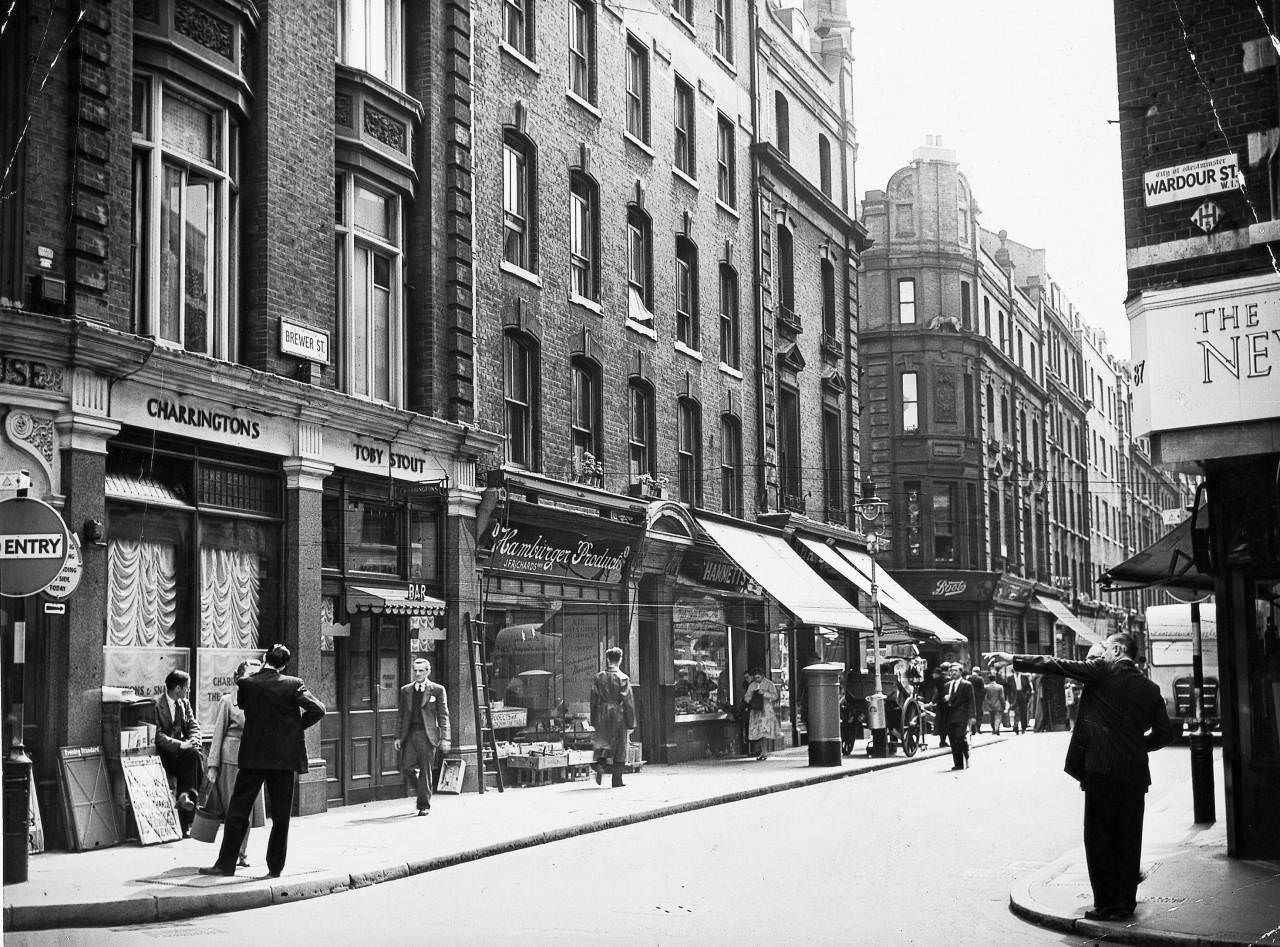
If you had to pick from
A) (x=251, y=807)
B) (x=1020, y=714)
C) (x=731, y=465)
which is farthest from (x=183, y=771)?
(x=1020, y=714)

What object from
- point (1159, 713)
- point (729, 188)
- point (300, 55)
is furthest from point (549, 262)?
point (1159, 713)

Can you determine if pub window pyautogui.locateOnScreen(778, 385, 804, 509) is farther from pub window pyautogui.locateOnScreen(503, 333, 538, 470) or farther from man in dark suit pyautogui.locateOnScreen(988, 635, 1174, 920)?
man in dark suit pyautogui.locateOnScreen(988, 635, 1174, 920)

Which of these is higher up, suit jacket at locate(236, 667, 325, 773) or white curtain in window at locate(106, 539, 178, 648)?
white curtain in window at locate(106, 539, 178, 648)

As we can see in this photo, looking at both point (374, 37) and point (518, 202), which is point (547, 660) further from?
point (374, 37)

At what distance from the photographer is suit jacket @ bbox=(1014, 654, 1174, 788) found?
33.4 ft

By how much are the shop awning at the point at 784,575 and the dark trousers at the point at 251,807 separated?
1673 centimetres

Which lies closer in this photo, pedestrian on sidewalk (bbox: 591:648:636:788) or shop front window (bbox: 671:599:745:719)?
pedestrian on sidewalk (bbox: 591:648:636:788)

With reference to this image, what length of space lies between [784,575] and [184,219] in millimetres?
Result: 16352

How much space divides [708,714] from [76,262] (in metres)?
17.2

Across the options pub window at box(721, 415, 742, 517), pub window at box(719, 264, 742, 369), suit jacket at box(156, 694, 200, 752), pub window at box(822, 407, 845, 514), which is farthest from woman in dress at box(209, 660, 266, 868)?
pub window at box(822, 407, 845, 514)

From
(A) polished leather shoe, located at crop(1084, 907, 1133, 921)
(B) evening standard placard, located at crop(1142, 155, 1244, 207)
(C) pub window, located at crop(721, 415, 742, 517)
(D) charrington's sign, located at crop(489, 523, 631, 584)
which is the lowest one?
(A) polished leather shoe, located at crop(1084, 907, 1133, 921)

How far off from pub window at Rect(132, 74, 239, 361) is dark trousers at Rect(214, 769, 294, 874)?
5.82 m

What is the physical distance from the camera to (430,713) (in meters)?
18.2

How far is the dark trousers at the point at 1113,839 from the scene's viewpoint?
9992mm
